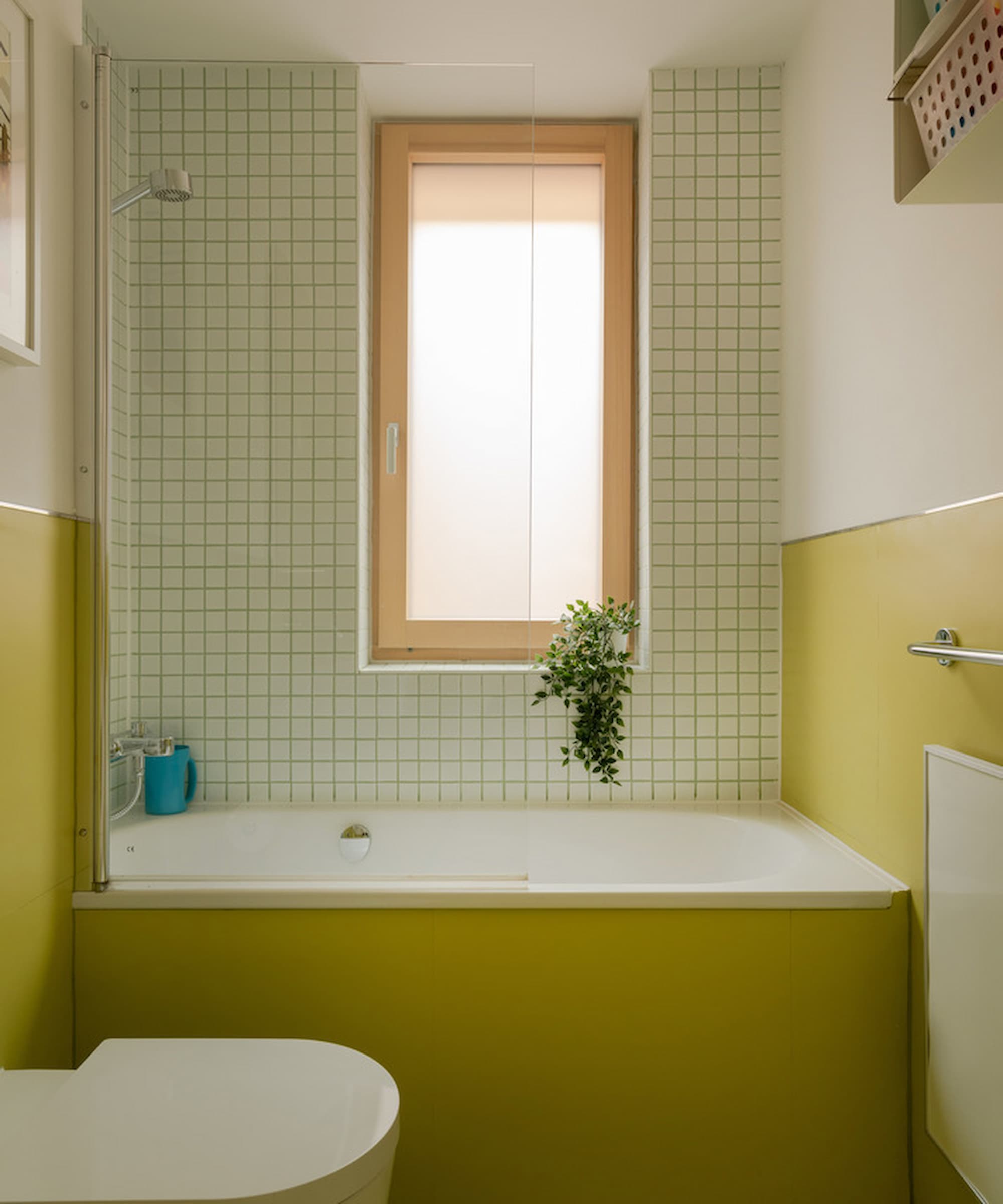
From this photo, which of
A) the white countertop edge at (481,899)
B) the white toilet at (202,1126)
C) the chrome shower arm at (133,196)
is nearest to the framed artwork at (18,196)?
the chrome shower arm at (133,196)

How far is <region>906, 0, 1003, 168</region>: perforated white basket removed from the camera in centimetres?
99

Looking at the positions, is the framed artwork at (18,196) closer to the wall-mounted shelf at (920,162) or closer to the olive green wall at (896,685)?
the wall-mounted shelf at (920,162)

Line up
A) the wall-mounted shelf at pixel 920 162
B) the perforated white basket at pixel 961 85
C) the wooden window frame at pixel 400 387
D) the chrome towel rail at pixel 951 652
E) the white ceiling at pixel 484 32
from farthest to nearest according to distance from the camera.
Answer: the white ceiling at pixel 484 32 → the wooden window frame at pixel 400 387 → the chrome towel rail at pixel 951 652 → the wall-mounted shelf at pixel 920 162 → the perforated white basket at pixel 961 85

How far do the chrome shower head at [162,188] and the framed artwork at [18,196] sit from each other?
22cm

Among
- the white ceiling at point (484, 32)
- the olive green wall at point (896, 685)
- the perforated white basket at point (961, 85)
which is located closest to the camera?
the perforated white basket at point (961, 85)

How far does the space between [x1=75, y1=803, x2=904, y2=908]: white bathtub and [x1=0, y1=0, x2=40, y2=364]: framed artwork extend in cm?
92

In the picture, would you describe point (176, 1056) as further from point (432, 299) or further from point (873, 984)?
point (432, 299)

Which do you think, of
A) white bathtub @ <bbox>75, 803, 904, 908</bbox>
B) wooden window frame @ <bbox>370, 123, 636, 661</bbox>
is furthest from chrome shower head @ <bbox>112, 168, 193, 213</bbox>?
white bathtub @ <bbox>75, 803, 904, 908</bbox>

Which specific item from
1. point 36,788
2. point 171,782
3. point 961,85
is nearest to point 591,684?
point 171,782

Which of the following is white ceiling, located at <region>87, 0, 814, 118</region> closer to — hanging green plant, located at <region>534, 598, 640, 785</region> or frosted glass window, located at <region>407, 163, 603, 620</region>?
frosted glass window, located at <region>407, 163, 603, 620</region>

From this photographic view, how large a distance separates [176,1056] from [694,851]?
4.43ft

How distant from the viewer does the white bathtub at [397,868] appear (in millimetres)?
1631

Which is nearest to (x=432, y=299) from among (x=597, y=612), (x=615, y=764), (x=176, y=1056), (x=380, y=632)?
(x=380, y=632)

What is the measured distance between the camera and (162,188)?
1722 mm
